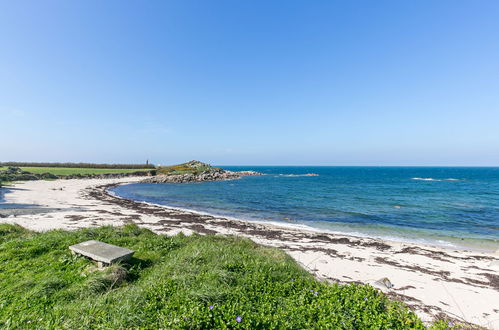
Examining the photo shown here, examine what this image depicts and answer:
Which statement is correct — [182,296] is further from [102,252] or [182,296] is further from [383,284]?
[383,284]

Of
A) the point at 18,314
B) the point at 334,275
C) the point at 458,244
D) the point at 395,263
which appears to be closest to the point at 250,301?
the point at 18,314

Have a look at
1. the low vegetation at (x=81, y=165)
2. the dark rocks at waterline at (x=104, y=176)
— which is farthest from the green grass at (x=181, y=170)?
the low vegetation at (x=81, y=165)

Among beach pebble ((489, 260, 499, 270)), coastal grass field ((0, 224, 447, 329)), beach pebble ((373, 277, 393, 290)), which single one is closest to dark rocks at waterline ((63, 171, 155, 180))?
coastal grass field ((0, 224, 447, 329))

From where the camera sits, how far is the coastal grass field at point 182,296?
4.06 metres

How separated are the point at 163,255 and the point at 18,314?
4166mm

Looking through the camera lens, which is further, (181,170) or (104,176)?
(181,170)

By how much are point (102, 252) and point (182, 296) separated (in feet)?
14.1

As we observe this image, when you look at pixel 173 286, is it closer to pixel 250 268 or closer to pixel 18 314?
pixel 250 268

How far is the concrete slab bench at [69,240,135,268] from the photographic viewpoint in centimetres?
690

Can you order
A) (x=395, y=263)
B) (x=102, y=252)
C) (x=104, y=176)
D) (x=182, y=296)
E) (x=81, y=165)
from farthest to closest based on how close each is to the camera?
(x=81, y=165) → (x=104, y=176) → (x=395, y=263) → (x=102, y=252) → (x=182, y=296)

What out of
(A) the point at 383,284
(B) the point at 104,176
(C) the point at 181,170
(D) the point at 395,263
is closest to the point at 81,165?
(B) the point at 104,176

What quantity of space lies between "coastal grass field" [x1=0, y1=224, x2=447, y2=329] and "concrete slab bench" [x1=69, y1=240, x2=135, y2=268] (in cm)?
Result: 23

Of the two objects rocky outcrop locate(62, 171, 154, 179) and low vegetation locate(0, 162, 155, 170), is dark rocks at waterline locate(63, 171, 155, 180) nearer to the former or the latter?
rocky outcrop locate(62, 171, 154, 179)

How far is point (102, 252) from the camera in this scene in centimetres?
727
